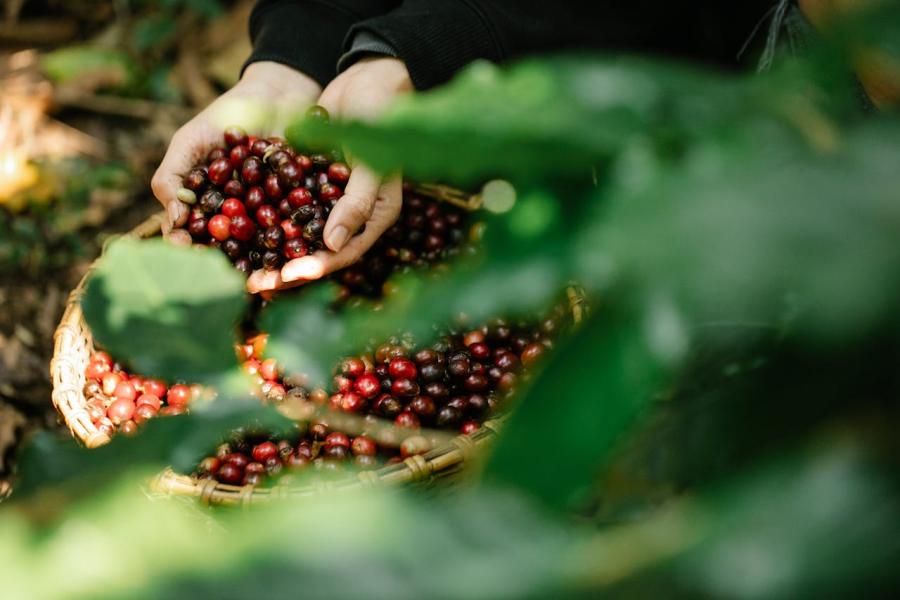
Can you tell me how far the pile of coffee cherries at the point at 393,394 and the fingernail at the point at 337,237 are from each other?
0.70 ft

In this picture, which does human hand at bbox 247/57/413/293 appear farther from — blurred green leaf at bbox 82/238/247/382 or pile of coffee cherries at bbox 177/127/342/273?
blurred green leaf at bbox 82/238/247/382

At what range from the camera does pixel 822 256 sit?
253 millimetres

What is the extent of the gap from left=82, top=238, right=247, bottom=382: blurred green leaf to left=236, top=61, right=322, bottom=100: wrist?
1.17 metres

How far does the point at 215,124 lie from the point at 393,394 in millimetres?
685

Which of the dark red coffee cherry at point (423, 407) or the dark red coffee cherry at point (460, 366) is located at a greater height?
the dark red coffee cherry at point (460, 366)

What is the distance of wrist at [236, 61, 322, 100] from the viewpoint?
158 cm

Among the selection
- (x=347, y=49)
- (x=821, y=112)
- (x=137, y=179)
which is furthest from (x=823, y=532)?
(x=137, y=179)

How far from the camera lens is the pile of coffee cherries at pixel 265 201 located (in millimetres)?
1399

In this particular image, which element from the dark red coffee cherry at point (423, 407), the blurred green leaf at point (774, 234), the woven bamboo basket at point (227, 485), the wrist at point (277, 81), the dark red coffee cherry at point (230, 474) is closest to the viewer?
the blurred green leaf at point (774, 234)

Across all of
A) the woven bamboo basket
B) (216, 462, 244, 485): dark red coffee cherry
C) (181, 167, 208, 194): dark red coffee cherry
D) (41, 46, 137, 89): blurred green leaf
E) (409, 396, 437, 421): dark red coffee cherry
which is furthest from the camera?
(41, 46, 137, 89): blurred green leaf

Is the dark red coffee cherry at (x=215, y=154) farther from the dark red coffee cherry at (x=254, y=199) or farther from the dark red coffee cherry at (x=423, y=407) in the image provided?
the dark red coffee cherry at (x=423, y=407)

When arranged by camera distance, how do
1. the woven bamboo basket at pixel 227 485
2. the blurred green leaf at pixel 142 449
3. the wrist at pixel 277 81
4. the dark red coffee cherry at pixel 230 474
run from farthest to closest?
the wrist at pixel 277 81 < the dark red coffee cherry at pixel 230 474 < the woven bamboo basket at pixel 227 485 < the blurred green leaf at pixel 142 449

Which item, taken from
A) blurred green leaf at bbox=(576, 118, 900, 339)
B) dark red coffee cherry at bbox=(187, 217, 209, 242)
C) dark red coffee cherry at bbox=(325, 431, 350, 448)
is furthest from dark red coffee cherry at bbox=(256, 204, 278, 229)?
blurred green leaf at bbox=(576, 118, 900, 339)

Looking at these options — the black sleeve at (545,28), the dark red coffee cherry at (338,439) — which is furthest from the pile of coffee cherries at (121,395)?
the black sleeve at (545,28)
